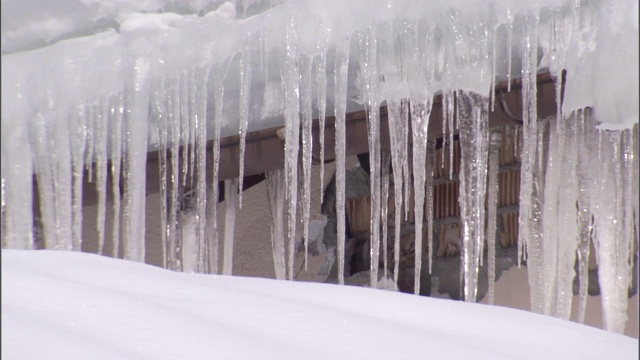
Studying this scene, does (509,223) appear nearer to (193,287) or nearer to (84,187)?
(84,187)

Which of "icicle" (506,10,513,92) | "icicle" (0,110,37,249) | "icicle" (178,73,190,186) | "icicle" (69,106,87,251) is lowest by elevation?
"icicle" (0,110,37,249)

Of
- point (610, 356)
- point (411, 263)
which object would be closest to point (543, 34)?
point (610, 356)

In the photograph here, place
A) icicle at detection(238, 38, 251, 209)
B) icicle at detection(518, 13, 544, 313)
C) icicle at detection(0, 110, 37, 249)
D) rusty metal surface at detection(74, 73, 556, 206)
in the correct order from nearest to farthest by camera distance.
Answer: icicle at detection(0, 110, 37, 249) < icicle at detection(518, 13, 544, 313) < icicle at detection(238, 38, 251, 209) < rusty metal surface at detection(74, 73, 556, 206)

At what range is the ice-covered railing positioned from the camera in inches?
69.7

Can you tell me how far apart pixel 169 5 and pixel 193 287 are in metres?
0.86

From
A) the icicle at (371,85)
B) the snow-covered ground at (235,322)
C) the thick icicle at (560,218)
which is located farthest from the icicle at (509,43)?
the snow-covered ground at (235,322)

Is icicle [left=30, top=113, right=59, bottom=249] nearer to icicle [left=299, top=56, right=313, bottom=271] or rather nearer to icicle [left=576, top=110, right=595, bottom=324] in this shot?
icicle [left=299, top=56, right=313, bottom=271]

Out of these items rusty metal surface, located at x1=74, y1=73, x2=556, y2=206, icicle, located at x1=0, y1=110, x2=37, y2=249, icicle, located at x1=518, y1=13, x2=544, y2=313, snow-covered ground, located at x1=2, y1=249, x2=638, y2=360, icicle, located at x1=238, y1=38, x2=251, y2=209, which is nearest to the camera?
snow-covered ground, located at x1=2, y1=249, x2=638, y2=360

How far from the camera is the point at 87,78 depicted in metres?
1.88

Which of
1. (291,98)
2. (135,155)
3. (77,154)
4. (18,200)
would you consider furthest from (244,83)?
(18,200)

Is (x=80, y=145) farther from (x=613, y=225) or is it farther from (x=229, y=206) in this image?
(x=613, y=225)

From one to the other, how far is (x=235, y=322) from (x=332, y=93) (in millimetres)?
957

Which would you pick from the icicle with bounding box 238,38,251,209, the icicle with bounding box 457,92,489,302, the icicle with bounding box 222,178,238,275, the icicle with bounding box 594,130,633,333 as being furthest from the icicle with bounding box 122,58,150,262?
the icicle with bounding box 594,130,633,333

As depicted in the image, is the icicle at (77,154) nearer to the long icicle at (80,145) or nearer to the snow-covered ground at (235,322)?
the long icicle at (80,145)
